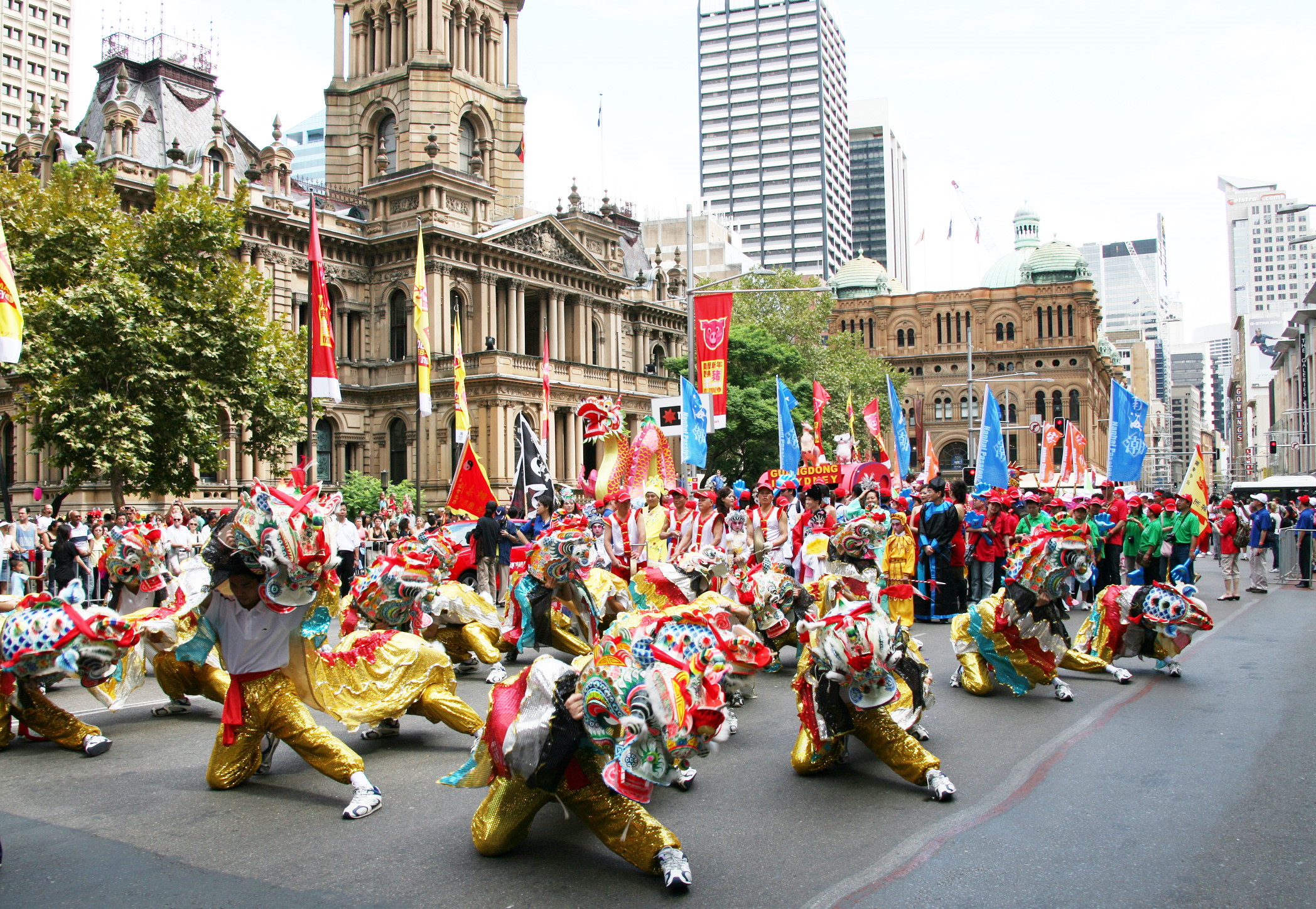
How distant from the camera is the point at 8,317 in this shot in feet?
25.4

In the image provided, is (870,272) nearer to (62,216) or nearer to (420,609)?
(62,216)

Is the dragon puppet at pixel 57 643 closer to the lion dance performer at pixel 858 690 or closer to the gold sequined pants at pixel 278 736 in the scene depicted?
the gold sequined pants at pixel 278 736

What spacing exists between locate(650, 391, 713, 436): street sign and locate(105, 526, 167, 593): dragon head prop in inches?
479

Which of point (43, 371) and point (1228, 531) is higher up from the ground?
point (43, 371)

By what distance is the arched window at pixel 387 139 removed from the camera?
47.3 meters

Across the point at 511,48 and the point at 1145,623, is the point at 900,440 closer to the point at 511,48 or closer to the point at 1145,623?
the point at 1145,623

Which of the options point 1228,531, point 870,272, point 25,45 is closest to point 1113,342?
point 870,272

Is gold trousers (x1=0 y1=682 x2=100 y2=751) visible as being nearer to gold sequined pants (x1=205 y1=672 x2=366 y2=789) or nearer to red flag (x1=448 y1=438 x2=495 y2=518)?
gold sequined pants (x1=205 y1=672 x2=366 y2=789)

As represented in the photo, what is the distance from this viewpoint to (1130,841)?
17.8 ft

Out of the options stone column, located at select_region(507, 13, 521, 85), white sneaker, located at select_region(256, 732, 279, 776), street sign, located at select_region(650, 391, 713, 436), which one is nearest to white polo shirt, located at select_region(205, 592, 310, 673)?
Result: white sneaker, located at select_region(256, 732, 279, 776)

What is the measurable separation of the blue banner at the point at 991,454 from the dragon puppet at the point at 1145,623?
368 inches

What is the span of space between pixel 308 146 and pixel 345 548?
506ft

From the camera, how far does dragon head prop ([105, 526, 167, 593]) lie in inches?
373

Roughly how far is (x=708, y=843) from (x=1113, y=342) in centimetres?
17996
